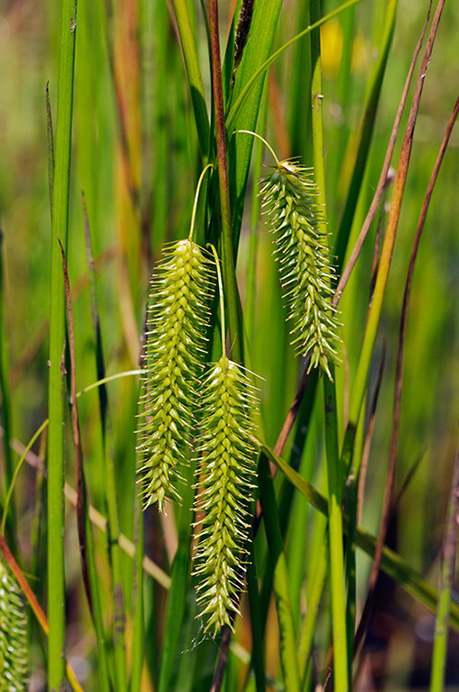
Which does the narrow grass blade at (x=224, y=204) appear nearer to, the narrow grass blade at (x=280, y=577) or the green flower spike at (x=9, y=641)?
Result: the narrow grass blade at (x=280, y=577)

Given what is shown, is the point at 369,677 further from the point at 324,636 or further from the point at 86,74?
the point at 86,74

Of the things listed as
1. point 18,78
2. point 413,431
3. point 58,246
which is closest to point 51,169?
point 58,246

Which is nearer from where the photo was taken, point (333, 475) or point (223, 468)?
point (223, 468)

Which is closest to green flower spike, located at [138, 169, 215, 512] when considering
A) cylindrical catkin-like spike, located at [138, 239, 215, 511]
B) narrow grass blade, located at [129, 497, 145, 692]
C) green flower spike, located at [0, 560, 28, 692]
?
cylindrical catkin-like spike, located at [138, 239, 215, 511]

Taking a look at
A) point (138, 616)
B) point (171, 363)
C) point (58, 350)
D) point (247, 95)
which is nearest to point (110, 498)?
point (138, 616)

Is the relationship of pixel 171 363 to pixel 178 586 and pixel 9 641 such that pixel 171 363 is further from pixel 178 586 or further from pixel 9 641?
pixel 9 641

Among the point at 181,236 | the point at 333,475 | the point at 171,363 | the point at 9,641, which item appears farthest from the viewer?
the point at 181,236

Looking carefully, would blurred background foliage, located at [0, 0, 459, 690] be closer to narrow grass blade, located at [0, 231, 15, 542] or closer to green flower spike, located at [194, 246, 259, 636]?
narrow grass blade, located at [0, 231, 15, 542]
